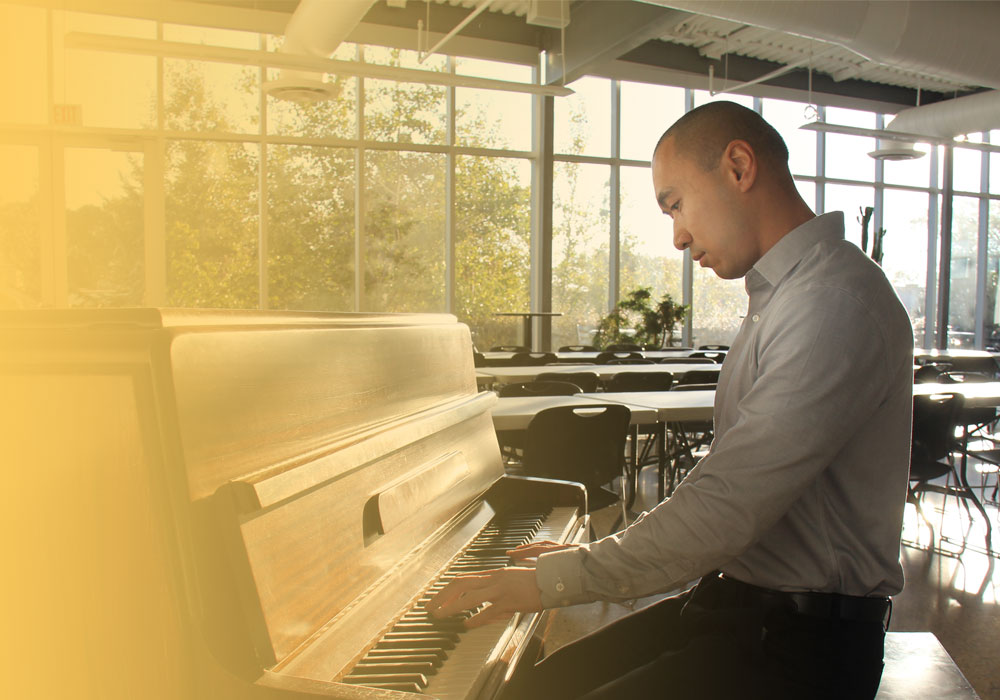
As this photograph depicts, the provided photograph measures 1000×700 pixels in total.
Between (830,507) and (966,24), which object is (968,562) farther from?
(966,24)

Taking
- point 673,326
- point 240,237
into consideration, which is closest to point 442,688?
point 240,237

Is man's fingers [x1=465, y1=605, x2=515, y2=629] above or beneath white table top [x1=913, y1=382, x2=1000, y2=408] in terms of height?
above

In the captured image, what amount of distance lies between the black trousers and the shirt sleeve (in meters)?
0.18

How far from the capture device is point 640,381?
584cm

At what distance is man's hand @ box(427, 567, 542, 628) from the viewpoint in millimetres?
1215

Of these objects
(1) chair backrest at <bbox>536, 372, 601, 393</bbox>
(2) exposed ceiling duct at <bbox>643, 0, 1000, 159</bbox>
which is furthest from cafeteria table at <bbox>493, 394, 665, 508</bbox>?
(2) exposed ceiling duct at <bbox>643, 0, 1000, 159</bbox>

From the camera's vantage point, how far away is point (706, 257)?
1521 mm

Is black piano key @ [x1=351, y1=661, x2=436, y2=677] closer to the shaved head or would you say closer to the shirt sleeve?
the shirt sleeve

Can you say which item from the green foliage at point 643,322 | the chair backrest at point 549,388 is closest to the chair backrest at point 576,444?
the chair backrest at point 549,388

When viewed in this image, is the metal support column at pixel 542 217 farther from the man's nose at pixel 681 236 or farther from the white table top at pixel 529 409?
the man's nose at pixel 681 236

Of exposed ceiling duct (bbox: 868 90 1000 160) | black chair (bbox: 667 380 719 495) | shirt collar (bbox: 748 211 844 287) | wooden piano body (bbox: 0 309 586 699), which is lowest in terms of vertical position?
black chair (bbox: 667 380 719 495)

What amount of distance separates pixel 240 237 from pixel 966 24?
27.1ft

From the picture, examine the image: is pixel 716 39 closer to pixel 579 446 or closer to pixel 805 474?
pixel 579 446

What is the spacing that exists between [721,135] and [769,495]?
2.21 feet
